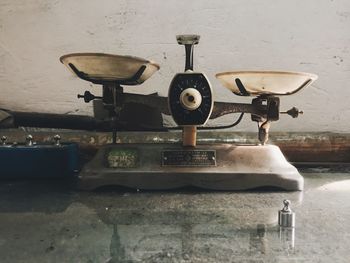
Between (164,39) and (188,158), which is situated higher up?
(164,39)

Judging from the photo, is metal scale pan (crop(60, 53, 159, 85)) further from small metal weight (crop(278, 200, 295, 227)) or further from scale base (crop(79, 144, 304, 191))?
small metal weight (crop(278, 200, 295, 227))

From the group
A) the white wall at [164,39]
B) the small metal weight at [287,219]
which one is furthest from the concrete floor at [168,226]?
the white wall at [164,39]

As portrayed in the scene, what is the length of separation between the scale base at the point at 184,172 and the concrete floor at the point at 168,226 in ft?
0.10

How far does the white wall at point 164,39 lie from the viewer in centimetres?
161

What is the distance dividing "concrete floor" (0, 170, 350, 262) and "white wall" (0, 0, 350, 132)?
0.55 m

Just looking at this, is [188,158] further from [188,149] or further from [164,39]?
[164,39]

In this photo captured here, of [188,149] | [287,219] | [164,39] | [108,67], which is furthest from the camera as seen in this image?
[164,39]

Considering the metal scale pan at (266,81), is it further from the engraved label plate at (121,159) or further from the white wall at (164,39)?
the white wall at (164,39)

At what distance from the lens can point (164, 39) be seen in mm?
1623

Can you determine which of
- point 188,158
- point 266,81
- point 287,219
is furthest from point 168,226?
point 266,81

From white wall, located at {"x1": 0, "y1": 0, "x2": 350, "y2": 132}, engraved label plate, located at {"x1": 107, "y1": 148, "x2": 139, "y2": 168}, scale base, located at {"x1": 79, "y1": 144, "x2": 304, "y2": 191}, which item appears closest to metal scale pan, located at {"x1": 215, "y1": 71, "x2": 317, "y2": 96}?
scale base, located at {"x1": 79, "y1": 144, "x2": 304, "y2": 191}

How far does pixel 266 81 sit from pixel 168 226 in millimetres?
500

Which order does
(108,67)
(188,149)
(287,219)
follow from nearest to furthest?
(287,219) < (108,67) < (188,149)

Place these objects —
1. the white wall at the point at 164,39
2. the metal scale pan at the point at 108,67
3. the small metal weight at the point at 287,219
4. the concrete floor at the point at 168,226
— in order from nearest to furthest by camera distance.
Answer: the concrete floor at the point at 168,226
the small metal weight at the point at 287,219
the metal scale pan at the point at 108,67
the white wall at the point at 164,39
